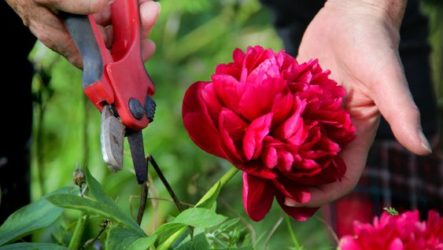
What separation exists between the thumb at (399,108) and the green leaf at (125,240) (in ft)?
1.41

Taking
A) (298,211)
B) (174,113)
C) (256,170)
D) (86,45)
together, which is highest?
(86,45)

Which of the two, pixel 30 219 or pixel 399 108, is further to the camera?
pixel 399 108

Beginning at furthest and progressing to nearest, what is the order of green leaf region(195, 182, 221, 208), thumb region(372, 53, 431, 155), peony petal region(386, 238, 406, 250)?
thumb region(372, 53, 431, 155)
green leaf region(195, 182, 221, 208)
peony petal region(386, 238, 406, 250)

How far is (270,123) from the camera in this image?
120 centimetres

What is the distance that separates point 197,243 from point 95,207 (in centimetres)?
13

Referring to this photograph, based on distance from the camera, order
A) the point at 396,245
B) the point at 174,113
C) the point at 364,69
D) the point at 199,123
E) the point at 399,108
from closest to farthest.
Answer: the point at 396,245
the point at 199,123
the point at 399,108
the point at 364,69
the point at 174,113

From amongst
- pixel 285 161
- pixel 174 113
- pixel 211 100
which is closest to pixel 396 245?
pixel 285 161

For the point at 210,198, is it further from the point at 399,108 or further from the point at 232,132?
the point at 399,108

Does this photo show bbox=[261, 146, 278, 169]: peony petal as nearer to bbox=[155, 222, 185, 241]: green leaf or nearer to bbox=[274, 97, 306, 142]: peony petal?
bbox=[274, 97, 306, 142]: peony petal

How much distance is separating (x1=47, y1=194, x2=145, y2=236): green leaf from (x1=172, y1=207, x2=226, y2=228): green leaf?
0.06m

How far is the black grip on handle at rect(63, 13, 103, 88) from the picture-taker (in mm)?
1238

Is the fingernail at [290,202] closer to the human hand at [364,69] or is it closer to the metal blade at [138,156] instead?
the human hand at [364,69]

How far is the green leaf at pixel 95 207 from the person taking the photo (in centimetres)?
103

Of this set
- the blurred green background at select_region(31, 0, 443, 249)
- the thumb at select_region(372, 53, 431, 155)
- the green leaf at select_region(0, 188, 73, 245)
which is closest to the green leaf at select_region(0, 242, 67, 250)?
the green leaf at select_region(0, 188, 73, 245)
